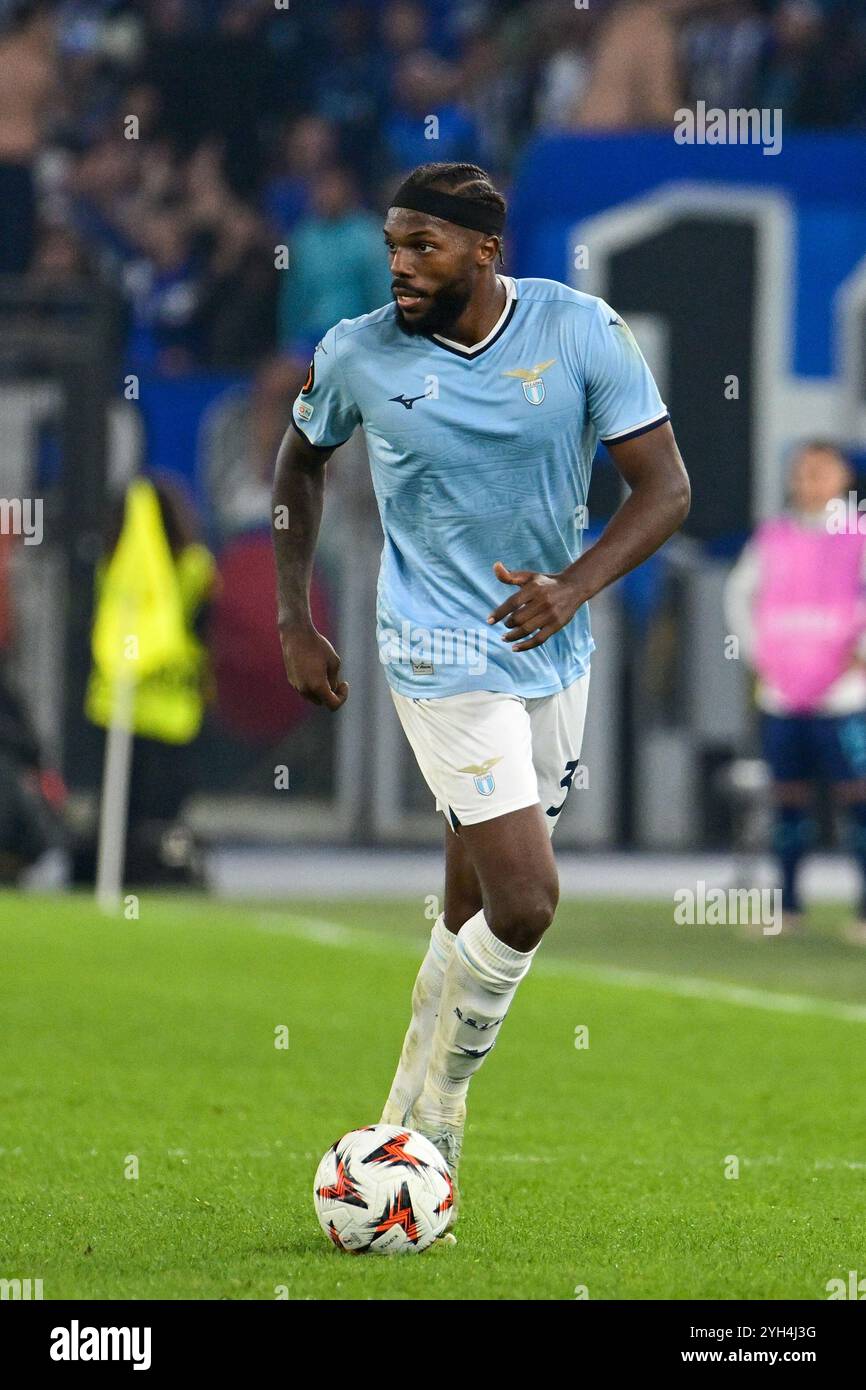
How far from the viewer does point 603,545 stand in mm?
5059

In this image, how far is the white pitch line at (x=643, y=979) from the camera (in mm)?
9203

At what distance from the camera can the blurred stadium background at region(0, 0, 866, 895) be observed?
15.2 meters

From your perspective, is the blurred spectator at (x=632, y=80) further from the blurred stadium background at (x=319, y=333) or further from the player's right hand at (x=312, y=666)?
the player's right hand at (x=312, y=666)

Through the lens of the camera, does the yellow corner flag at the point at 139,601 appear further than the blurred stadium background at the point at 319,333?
No

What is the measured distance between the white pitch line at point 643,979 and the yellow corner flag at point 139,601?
2112mm

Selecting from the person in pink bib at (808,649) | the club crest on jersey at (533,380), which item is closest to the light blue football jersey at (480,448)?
the club crest on jersey at (533,380)

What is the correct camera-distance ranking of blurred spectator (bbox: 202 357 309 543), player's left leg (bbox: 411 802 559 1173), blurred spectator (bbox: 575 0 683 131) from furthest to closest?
blurred spectator (bbox: 575 0 683 131), blurred spectator (bbox: 202 357 309 543), player's left leg (bbox: 411 802 559 1173)

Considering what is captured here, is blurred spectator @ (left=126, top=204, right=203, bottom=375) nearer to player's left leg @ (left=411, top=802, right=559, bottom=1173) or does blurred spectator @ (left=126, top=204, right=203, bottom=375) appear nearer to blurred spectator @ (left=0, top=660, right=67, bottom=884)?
blurred spectator @ (left=0, top=660, right=67, bottom=884)

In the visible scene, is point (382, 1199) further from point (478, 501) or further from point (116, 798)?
point (116, 798)

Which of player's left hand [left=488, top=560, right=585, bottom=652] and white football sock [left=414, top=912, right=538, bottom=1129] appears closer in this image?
player's left hand [left=488, top=560, right=585, bottom=652]

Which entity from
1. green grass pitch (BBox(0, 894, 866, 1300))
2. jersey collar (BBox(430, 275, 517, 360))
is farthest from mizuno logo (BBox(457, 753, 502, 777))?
green grass pitch (BBox(0, 894, 866, 1300))

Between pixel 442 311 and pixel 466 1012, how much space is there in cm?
146

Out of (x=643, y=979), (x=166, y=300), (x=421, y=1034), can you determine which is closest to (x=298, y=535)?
(x=421, y=1034)

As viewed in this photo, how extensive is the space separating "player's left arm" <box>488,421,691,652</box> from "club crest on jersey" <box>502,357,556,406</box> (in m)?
0.18
